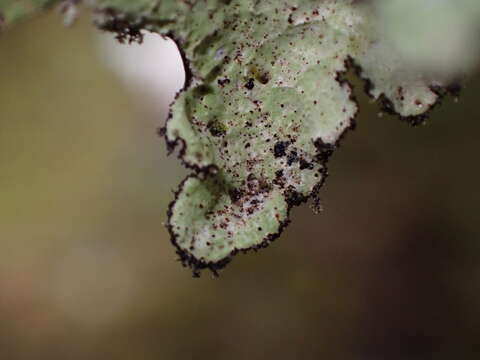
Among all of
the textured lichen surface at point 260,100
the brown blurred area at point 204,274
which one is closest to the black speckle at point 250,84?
the textured lichen surface at point 260,100

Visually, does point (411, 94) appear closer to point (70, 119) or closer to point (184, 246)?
point (184, 246)

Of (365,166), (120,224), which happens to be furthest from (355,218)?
(120,224)

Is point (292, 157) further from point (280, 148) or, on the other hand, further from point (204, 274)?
point (204, 274)

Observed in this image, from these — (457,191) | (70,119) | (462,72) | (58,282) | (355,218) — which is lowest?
(462,72)

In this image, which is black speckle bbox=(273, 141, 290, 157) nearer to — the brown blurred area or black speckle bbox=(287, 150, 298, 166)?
black speckle bbox=(287, 150, 298, 166)

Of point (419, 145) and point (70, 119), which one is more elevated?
point (70, 119)

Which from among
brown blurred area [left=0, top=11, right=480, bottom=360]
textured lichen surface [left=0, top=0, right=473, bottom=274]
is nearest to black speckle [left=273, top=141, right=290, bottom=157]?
textured lichen surface [left=0, top=0, right=473, bottom=274]

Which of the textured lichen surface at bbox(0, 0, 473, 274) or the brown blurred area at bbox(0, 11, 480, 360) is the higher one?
the brown blurred area at bbox(0, 11, 480, 360)
